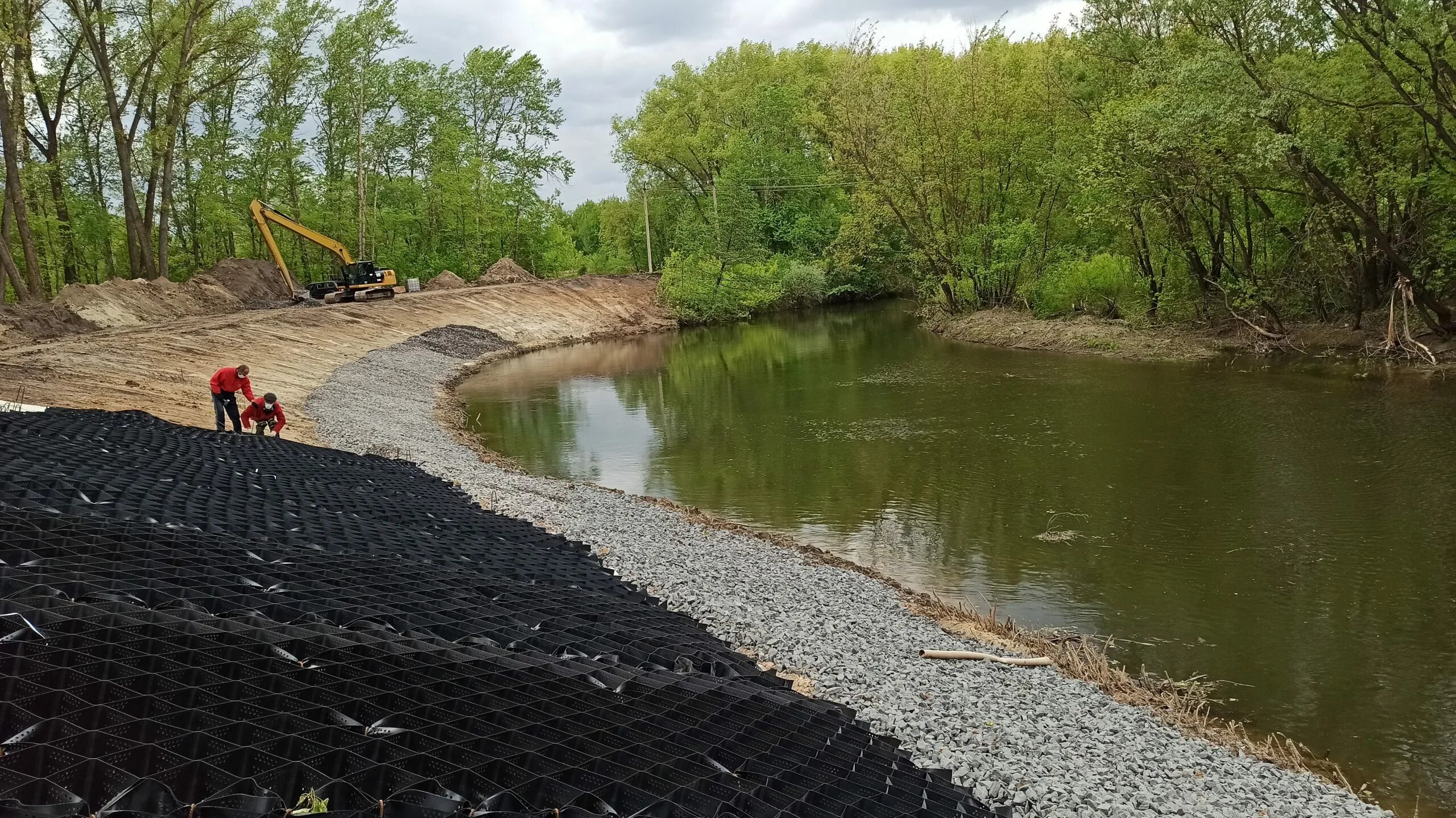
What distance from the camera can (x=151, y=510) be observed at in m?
10.0

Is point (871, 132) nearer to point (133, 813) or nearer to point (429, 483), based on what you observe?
point (429, 483)

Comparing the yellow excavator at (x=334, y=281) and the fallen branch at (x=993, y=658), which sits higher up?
the yellow excavator at (x=334, y=281)

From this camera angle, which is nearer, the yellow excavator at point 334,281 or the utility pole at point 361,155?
the yellow excavator at point 334,281

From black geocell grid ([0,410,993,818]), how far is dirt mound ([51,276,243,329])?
2572 centimetres

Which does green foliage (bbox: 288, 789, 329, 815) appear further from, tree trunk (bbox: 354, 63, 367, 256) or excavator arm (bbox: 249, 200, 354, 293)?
tree trunk (bbox: 354, 63, 367, 256)

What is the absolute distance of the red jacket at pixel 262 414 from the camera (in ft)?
61.0

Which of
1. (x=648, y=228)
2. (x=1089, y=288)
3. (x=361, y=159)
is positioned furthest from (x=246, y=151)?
(x=1089, y=288)

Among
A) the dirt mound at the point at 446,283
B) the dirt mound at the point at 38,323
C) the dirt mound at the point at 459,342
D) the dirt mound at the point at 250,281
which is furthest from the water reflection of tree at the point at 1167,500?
the dirt mound at the point at 446,283

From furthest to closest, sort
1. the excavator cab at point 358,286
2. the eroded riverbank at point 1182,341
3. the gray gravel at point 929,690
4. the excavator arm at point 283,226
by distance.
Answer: the excavator cab at point 358,286 → the excavator arm at point 283,226 → the eroded riverbank at point 1182,341 → the gray gravel at point 929,690

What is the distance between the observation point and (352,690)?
5645mm

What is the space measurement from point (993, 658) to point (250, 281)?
43.0 m

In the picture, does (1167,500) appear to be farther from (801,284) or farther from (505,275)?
(505,275)

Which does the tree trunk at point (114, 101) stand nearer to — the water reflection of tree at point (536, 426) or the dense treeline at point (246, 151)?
the dense treeline at point (246, 151)

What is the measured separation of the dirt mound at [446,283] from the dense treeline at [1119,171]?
43.8 ft
